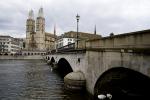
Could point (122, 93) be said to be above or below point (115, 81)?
below

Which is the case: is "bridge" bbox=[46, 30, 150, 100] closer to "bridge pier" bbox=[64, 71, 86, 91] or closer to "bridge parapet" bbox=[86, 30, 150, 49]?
"bridge parapet" bbox=[86, 30, 150, 49]

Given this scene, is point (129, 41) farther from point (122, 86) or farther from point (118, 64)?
point (122, 86)

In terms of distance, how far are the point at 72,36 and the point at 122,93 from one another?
356 ft

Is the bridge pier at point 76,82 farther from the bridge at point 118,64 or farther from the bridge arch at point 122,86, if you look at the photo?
the bridge arch at point 122,86

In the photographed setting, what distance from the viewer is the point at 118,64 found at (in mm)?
15016

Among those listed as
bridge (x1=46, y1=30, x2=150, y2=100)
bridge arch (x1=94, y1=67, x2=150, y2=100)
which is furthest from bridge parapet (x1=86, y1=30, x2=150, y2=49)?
bridge arch (x1=94, y1=67, x2=150, y2=100)

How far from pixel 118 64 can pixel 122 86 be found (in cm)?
819

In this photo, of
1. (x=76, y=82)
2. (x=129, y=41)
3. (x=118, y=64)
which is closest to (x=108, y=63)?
(x=118, y=64)

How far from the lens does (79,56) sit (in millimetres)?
26453

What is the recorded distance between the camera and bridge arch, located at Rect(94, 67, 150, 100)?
19.3m

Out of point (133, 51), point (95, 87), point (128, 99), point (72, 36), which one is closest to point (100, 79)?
point (95, 87)

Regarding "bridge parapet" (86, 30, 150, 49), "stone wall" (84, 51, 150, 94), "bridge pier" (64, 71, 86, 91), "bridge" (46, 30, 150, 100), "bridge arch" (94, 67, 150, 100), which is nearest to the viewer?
"stone wall" (84, 51, 150, 94)

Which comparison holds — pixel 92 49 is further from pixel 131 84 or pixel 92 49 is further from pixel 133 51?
pixel 133 51

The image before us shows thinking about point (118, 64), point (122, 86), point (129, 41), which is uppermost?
point (129, 41)
